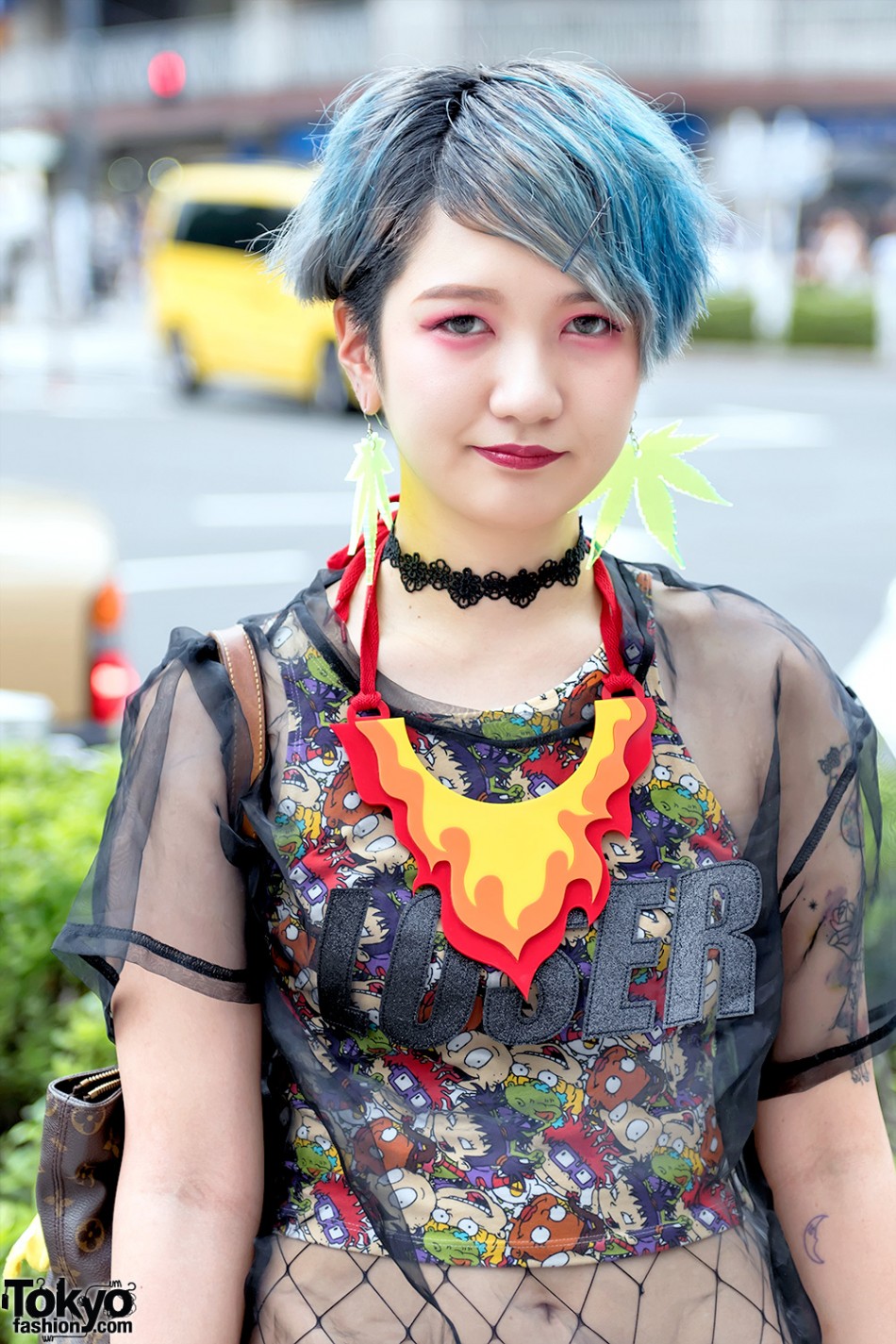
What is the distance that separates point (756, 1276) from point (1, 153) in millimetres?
28800

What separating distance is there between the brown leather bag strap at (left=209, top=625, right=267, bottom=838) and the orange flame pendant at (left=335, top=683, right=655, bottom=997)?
0.08m

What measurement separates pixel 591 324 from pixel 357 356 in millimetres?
259

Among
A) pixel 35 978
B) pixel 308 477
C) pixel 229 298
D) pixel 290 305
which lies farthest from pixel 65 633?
pixel 229 298

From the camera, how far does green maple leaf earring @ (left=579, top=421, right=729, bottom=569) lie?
1743mm

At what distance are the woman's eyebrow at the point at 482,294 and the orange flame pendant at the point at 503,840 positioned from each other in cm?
40

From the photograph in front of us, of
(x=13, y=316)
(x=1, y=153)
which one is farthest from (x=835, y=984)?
(x=1, y=153)

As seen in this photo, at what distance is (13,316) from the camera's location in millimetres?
25703

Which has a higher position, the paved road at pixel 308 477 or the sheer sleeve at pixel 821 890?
the sheer sleeve at pixel 821 890

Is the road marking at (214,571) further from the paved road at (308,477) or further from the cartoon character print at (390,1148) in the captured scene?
the cartoon character print at (390,1148)

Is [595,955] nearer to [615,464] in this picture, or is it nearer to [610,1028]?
[610,1028]

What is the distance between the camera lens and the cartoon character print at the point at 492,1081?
1.48 metres

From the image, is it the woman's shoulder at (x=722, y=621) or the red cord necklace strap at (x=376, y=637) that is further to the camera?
the woman's shoulder at (x=722, y=621)

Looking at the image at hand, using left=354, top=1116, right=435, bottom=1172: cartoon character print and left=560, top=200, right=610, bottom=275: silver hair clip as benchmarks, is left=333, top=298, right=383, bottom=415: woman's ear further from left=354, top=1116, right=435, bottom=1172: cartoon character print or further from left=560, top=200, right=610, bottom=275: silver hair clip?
left=354, top=1116, right=435, bottom=1172: cartoon character print

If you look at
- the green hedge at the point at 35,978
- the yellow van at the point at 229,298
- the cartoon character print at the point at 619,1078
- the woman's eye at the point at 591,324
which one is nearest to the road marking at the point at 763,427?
the yellow van at the point at 229,298
